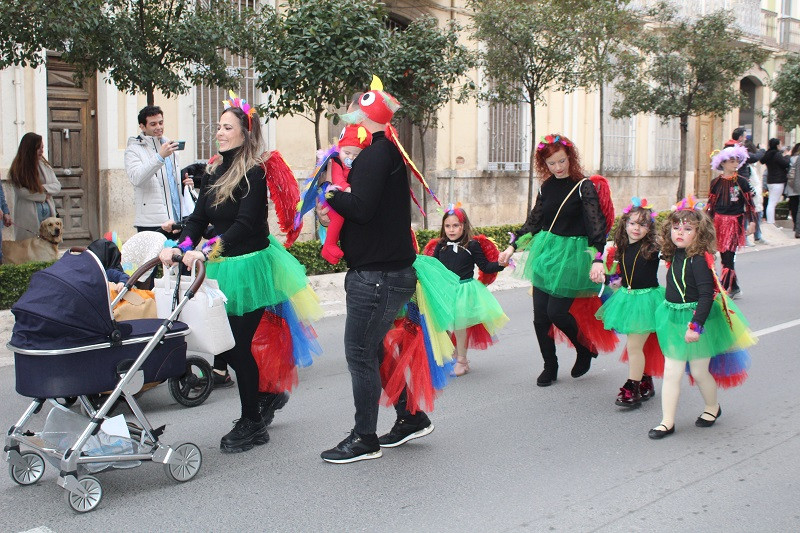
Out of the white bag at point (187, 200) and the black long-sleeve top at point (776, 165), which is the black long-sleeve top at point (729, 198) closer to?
the white bag at point (187, 200)

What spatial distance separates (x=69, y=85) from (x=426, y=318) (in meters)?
10.1

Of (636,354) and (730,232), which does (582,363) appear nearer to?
(636,354)

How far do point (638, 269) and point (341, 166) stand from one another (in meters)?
2.49

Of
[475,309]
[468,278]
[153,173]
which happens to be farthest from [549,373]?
[153,173]

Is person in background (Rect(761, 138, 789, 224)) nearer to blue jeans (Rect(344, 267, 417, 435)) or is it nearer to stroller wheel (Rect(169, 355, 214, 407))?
stroller wheel (Rect(169, 355, 214, 407))

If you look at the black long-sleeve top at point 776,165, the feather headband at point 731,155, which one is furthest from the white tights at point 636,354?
the black long-sleeve top at point 776,165

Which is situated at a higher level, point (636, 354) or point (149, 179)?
point (149, 179)

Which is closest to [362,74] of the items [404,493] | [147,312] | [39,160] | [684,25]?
[39,160]

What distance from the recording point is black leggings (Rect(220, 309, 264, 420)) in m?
5.22

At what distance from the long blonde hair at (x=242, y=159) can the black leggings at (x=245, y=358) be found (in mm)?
666

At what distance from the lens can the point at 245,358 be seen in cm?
523

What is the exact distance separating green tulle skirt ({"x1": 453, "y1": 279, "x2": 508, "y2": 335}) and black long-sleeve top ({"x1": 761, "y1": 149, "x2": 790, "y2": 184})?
13.4 meters

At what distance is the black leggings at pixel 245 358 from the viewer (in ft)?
17.1

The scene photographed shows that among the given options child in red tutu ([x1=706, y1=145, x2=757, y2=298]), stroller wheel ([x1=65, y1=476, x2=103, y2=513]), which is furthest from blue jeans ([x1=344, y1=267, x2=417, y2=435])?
child in red tutu ([x1=706, y1=145, x2=757, y2=298])
